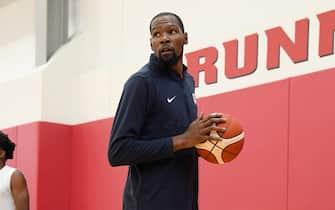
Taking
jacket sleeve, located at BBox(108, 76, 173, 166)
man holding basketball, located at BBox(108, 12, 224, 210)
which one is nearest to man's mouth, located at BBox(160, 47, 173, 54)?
man holding basketball, located at BBox(108, 12, 224, 210)

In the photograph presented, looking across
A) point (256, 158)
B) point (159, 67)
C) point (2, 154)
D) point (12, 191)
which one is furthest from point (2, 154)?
point (159, 67)

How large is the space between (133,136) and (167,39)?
340 millimetres

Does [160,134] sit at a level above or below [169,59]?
below

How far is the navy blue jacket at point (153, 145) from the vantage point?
2.10 meters

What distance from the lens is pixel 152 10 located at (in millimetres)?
5031

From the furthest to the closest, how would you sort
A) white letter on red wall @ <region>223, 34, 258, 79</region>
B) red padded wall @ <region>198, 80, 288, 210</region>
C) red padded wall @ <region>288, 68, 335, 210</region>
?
white letter on red wall @ <region>223, 34, 258, 79</region> < red padded wall @ <region>198, 80, 288, 210</region> < red padded wall @ <region>288, 68, 335, 210</region>

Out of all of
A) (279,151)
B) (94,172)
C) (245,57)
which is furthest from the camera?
(94,172)

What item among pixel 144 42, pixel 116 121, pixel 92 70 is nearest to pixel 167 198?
pixel 116 121

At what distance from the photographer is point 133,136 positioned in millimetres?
2113

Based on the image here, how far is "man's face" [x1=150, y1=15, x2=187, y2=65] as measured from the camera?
7.21 ft

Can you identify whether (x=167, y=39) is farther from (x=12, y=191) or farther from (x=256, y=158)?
(x=256, y=158)

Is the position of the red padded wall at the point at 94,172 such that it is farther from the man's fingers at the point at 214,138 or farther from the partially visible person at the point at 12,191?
the man's fingers at the point at 214,138

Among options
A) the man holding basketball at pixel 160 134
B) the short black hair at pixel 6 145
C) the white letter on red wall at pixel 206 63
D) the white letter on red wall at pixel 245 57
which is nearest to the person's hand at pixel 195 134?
the man holding basketball at pixel 160 134

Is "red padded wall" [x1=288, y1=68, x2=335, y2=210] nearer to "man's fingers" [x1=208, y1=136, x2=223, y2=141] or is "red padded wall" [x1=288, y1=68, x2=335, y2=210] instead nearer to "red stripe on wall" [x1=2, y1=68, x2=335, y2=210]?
"red stripe on wall" [x1=2, y1=68, x2=335, y2=210]
